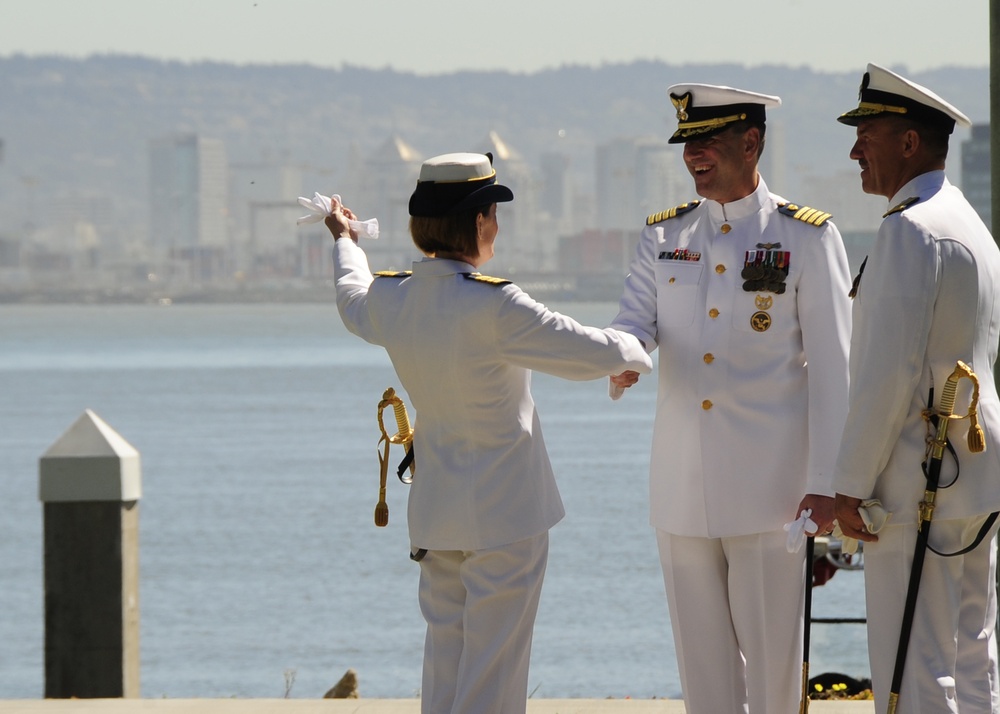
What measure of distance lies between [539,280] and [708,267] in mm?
110976

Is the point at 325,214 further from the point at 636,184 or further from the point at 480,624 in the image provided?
the point at 636,184

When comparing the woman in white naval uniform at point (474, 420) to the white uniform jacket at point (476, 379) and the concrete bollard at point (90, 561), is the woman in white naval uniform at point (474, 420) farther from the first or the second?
the concrete bollard at point (90, 561)

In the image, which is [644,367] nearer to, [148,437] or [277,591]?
[277,591]

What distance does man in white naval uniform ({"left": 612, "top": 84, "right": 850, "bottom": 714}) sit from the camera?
147 inches

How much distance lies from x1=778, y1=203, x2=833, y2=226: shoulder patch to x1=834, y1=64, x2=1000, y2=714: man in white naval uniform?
464mm

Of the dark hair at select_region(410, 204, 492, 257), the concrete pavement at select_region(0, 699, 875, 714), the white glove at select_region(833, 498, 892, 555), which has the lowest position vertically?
the concrete pavement at select_region(0, 699, 875, 714)

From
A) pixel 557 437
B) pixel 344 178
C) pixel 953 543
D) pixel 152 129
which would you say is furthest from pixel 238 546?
pixel 152 129

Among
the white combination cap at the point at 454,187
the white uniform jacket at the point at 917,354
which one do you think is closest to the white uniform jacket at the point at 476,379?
the white combination cap at the point at 454,187

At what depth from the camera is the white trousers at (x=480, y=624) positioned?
3607 millimetres

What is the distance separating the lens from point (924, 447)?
3.30m

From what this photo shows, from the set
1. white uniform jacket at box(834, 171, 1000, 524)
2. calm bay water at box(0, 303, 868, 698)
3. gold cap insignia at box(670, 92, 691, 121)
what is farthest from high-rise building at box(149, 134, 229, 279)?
white uniform jacket at box(834, 171, 1000, 524)

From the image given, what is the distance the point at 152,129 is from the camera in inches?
7175

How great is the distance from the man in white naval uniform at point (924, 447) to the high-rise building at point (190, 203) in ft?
460

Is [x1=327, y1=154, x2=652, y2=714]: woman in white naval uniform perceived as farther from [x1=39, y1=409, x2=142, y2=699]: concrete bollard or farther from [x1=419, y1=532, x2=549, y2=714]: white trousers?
[x1=39, y1=409, x2=142, y2=699]: concrete bollard
